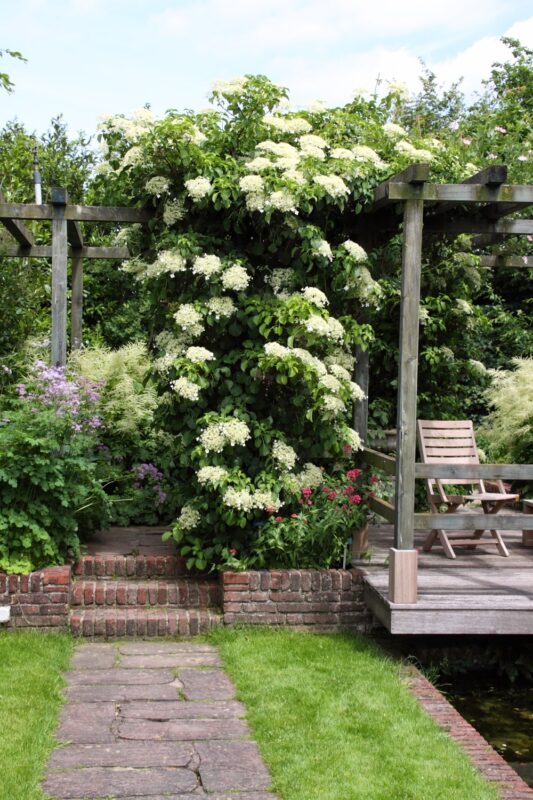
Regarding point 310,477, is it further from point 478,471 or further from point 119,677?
point 119,677

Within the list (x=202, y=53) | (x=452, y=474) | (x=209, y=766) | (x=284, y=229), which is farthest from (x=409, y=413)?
(x=202, y=53)

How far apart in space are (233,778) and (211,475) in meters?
Result: 2.46

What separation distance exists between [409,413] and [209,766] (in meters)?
2.56

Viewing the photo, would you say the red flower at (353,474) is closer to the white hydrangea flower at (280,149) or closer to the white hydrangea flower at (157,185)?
the white hydrangea flower at (280,149)

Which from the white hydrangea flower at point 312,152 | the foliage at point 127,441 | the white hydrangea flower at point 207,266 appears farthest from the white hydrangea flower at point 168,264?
the foliage at point 127,441

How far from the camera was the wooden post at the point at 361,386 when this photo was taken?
7.02 meters

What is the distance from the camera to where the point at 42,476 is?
6.14 meters

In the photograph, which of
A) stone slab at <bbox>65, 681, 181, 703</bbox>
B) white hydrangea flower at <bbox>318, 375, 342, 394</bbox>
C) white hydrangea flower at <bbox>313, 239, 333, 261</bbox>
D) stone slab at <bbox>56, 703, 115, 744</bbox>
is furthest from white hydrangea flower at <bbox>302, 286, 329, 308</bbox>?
stone slab at <bbox>56, 703, 115, 744</bbox>

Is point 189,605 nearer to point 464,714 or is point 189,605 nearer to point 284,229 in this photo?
point 464,714

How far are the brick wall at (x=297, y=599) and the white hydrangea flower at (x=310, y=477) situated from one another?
0.61 metres

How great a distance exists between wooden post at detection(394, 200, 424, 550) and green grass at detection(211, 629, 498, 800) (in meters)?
0.88

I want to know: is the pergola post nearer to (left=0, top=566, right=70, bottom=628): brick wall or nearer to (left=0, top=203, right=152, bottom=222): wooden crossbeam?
(left=0, top=566, right=70, bottom=628): brick wall

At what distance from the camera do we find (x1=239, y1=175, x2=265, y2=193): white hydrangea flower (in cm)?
607

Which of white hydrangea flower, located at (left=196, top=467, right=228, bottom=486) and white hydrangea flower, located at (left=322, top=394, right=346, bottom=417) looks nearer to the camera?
white hydrangea flower, located at (left=196, top=467, right=228, bottom=486)
